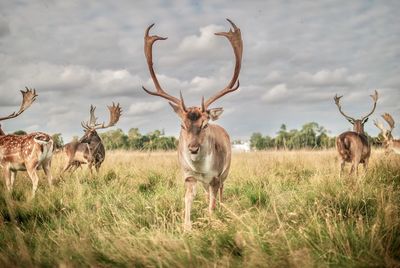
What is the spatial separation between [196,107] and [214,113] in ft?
0.93

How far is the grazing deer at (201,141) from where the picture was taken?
15.8ft

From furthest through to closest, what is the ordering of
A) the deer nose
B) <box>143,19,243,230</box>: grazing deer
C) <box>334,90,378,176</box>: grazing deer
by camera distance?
1. <box>334,90,378,176</box>: grazing deer
2. <box>143,19,243,230</box>: grazing deer
3. the deer nose

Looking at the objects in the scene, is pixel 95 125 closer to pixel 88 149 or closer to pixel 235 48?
pixel 88 149

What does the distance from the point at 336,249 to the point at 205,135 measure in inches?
99.4

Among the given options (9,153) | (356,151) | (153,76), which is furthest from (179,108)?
(356,151)

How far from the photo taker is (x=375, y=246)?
9.32 feet

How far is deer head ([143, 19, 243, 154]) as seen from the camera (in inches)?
188

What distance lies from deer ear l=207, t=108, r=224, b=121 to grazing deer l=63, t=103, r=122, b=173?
7.38m

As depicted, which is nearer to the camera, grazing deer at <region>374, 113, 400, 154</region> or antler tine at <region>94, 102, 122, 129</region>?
antler tine at <region>94, 102, 122, 129</region>

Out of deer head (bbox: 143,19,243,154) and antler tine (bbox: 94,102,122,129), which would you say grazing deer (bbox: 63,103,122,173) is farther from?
deer head (bbox: 143,19,243,154)

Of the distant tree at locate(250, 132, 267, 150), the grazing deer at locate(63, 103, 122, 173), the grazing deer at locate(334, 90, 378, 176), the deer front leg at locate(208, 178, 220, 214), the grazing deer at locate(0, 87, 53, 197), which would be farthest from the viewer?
the distant tree at locate(250, 132, 267, 150)

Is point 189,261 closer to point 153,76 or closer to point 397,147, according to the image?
point 153,76

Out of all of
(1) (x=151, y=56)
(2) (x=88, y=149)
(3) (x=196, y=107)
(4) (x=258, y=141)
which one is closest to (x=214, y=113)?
(3) (x=196, y=107)

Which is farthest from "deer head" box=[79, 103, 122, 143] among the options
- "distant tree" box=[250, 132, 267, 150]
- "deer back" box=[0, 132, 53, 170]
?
"distant tree" box=[250, 132, 267, 150]
